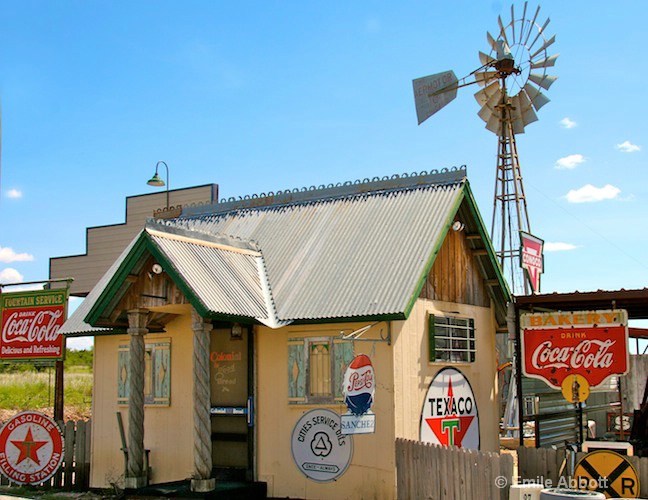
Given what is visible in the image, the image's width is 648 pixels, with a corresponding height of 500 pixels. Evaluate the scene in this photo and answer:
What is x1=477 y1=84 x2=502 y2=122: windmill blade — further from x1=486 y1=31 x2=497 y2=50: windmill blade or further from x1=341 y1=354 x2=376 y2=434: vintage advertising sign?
x1=341 y1=354 x2=376 y2=434: vintage advertising sign

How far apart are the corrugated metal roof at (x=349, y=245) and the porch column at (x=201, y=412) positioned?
5.29 ft

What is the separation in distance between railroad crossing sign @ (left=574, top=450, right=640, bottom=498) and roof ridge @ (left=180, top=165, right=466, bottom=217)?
240 inches

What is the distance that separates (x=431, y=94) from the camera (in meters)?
28.7

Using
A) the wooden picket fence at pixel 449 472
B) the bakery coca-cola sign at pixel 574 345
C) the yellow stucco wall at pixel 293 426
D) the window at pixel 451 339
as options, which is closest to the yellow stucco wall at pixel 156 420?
the yellow stucco wall at pixel 293 426

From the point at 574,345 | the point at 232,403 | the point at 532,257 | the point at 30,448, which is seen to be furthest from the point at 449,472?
the point at 30,448

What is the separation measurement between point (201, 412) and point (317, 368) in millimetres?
2187

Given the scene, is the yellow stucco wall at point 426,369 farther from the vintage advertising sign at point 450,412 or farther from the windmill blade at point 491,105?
the windmill blade at point 491,105

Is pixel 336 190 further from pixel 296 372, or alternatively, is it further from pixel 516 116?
pixel 516 116

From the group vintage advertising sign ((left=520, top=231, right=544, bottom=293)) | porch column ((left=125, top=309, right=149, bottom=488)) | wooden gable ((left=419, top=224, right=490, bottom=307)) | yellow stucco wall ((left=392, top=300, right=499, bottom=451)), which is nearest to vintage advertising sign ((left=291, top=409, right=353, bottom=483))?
yellow stucco wall ((left=392, top=300, right=499, bottom=451))

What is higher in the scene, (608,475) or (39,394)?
(39,394)

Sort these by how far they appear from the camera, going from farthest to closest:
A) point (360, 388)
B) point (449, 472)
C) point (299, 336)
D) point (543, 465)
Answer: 1. point (299, 336)
2. point (543, 465)
3. point (360, 388)
4. point (449, 472)

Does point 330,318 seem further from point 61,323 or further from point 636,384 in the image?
point 636,384

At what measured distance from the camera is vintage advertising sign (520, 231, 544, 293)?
58.3 feet

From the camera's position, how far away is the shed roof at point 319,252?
13.2 meters
